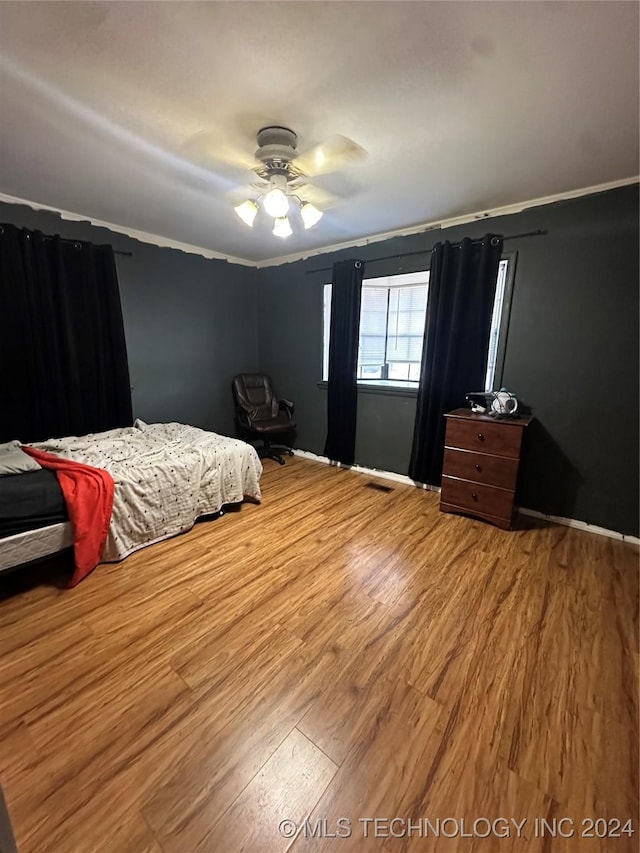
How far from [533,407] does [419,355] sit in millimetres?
1189

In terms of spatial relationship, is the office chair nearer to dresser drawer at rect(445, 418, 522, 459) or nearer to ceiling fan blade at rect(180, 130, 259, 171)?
dresser drawer at rect(445, 418, 522, 459)

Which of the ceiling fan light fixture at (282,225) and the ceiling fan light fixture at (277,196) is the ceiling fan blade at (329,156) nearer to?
the ceiling fan light fixture at (277,196)

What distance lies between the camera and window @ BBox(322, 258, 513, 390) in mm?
3533

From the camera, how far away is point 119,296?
3.34 m

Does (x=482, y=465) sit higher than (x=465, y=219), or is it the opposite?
(x=465, y=219)

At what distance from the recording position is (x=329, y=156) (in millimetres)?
1719

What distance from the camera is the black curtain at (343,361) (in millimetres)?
3670

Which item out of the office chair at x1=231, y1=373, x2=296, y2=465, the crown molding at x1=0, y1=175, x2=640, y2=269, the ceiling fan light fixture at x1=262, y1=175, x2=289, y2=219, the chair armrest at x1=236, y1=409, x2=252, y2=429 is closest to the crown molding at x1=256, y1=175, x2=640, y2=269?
the crown molding at x1=0, y1=175, x2=640, y2=269

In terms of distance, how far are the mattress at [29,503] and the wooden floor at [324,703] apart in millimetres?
407

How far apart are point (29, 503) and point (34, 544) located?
0.73 ft

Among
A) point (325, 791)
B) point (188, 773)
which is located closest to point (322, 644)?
point (325, 791)

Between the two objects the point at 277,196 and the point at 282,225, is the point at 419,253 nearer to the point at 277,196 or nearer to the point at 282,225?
the point at 282,225

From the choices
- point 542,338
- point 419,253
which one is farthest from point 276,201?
point 542,338

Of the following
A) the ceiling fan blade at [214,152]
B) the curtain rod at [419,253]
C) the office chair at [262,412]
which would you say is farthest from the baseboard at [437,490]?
the ceiling fan blade at [214,152]
